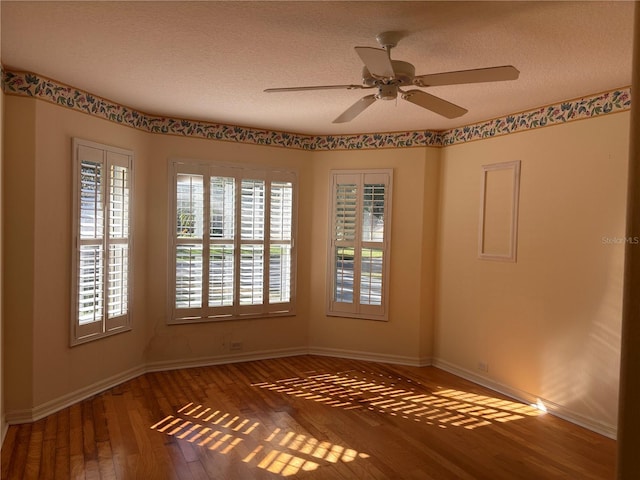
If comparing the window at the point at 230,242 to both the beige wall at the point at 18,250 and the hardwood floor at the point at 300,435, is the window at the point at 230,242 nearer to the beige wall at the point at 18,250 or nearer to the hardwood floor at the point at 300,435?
the hardwood floor at the point at 300,435

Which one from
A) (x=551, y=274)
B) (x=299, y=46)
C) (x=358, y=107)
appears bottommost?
(x=551, y=274)

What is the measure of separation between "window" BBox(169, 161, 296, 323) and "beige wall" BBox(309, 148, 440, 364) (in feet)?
2.75

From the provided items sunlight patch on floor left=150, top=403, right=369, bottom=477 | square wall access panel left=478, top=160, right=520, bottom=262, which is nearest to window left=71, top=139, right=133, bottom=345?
sunlight patch on floor left=150, top=403, right=369, bottom=477

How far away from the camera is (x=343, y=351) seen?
5508 mm

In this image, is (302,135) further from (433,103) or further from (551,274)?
(551,274)

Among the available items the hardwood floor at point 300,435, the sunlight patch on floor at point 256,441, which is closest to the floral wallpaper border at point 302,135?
the hardwood floor at point 300,435

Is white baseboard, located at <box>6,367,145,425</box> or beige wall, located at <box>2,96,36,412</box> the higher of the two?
beige wall, located at <box>2,96,36,412</box>

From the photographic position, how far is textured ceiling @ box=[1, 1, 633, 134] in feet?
7.75

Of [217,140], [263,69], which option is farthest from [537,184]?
[217,140]

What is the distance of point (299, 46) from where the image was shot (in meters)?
2.81

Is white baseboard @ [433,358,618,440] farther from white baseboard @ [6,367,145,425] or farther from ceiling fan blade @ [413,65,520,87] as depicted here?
white baseboard @ [6,367,145,425]

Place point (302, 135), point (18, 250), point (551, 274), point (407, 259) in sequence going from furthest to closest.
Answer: point (302, 135) < point (407, 259) < point (551, 274) < point (18, 250)

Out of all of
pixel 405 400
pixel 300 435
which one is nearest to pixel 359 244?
pixel 405 400

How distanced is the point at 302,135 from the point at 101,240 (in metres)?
2.47
